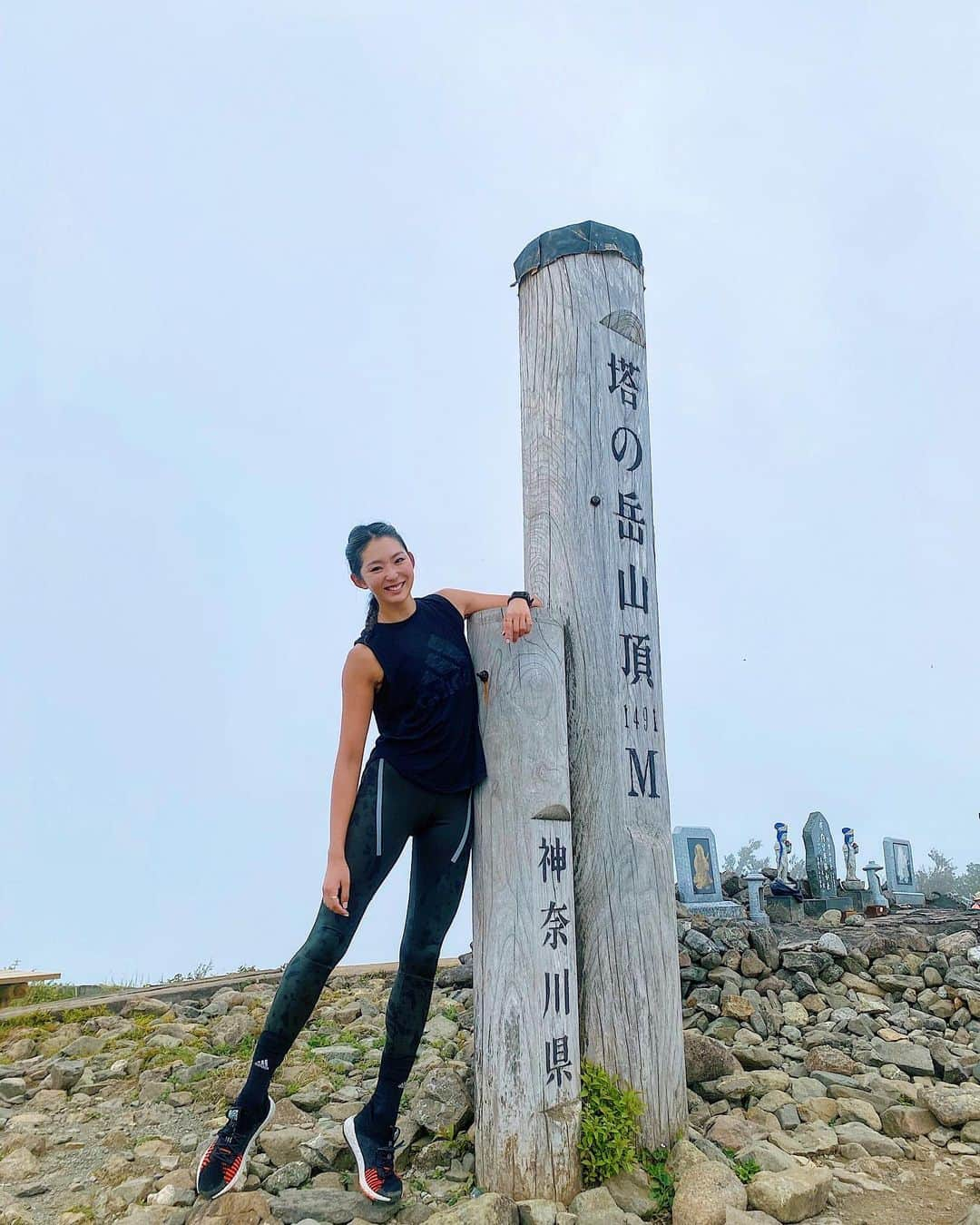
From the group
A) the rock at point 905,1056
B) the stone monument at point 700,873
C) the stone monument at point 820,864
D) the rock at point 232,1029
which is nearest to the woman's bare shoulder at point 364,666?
the rock at point 232,1029

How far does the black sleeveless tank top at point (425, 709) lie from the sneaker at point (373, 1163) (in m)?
1.29

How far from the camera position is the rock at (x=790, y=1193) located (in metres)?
3.45

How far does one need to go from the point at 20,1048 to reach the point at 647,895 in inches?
153

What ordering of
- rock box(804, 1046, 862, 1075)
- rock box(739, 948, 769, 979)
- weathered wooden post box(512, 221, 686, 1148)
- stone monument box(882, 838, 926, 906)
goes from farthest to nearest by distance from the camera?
1. stone monument box(882, 838, 926, 906)
2. rock box(739, 948, 769, 979)
3. rock box(804, 1046, 862, 1075)
4. weathered wooden post box(512, 221, 686, 1148)

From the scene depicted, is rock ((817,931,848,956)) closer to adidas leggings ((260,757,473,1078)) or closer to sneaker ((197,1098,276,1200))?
adidas leggings ((260,757,473,1078))

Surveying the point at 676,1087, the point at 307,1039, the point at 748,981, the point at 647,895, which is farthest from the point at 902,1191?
the point at 307,1039

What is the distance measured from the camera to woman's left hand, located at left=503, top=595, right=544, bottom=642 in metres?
3.96

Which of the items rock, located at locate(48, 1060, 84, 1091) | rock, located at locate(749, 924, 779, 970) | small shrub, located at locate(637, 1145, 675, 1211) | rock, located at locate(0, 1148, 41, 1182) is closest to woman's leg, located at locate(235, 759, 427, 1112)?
rock, located at locate(0, 1148, 41, 1182)

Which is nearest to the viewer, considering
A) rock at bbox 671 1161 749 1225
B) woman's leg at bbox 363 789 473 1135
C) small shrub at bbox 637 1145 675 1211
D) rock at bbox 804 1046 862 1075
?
rock at bbox 671 1161 749 1225

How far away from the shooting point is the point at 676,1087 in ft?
13.2

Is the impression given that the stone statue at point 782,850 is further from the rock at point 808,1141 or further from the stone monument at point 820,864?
the rock at point 808,1141

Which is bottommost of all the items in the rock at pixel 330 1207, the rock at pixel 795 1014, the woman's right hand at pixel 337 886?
the rock at pixel 330 1207

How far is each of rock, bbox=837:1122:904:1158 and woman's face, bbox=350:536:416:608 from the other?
2952mm

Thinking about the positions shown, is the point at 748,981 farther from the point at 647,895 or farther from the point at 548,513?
the point at 548,513
